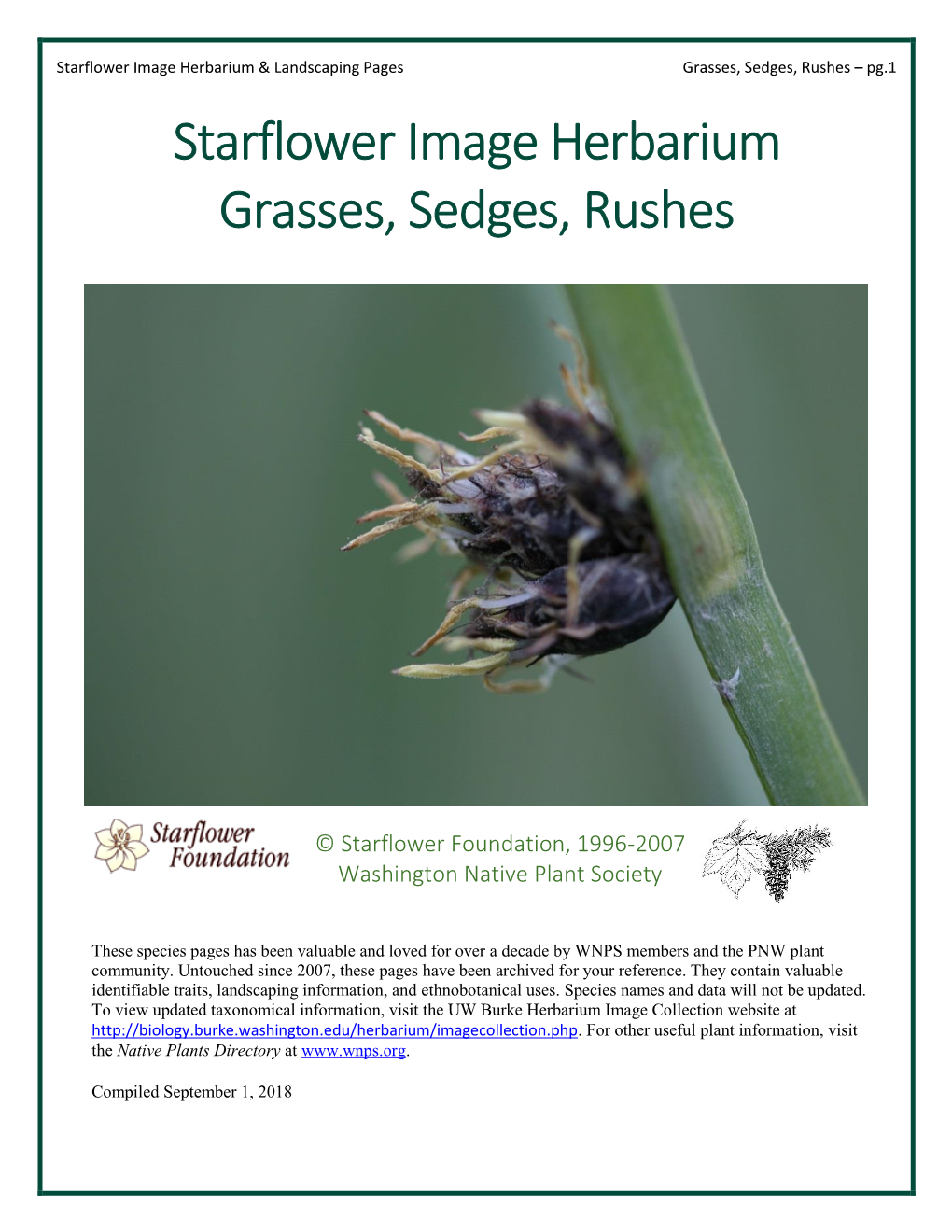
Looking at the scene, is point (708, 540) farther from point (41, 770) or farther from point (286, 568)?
point (286, 568)
